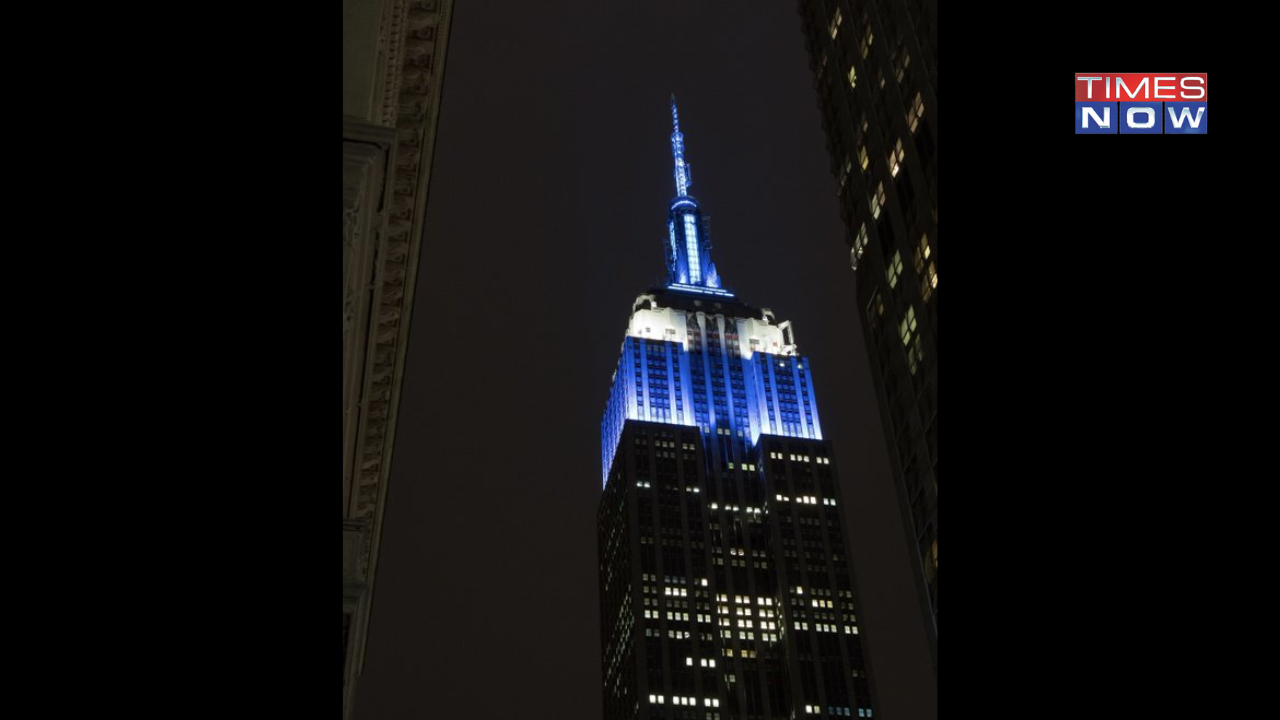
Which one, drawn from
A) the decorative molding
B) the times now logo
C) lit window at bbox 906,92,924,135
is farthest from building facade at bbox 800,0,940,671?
the times now logo

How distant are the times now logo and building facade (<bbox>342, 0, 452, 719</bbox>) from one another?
10838 mm

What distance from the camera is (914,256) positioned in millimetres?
51156

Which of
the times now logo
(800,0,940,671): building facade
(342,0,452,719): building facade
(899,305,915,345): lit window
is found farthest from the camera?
(899,305,915,345): lit window

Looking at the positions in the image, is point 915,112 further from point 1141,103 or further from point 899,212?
point 1141,103

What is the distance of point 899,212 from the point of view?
53438mm

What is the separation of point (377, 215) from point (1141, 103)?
647 inches

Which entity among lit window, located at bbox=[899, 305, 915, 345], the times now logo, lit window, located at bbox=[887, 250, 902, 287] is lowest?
the times now logo

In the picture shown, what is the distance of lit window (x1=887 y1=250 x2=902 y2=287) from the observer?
176ft

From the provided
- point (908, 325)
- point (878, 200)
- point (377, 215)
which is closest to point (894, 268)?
point (908, 325)

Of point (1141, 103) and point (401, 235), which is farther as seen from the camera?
point (401, 235)

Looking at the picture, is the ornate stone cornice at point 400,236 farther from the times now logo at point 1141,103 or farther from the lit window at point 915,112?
the lit window at point 915,112

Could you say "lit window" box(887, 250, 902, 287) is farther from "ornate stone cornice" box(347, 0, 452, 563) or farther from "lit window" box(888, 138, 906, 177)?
"ornate stone cornice" box(347, 0, 452, 563)
